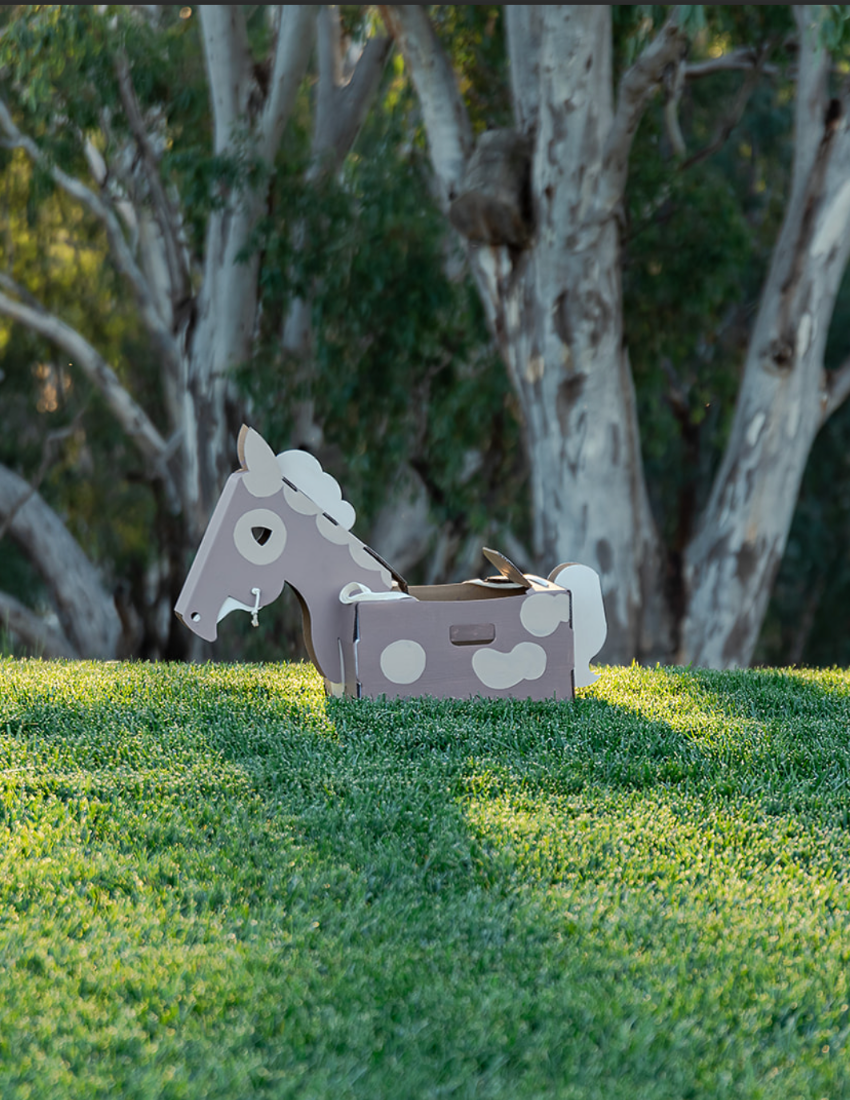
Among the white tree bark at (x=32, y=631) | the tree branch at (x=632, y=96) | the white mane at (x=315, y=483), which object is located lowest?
the white tree bark at (x=32, y=631)

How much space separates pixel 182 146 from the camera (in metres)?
9.14

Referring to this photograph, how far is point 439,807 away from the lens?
8.46ft

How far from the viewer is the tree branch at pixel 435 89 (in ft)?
24.0

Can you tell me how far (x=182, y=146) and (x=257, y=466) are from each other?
21.7 feet

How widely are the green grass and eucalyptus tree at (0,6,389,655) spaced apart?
582cm

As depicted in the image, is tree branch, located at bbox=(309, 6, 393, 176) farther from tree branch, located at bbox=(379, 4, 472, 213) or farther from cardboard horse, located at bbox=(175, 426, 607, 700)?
cardboard horse, located at bbox=(175, 426, 607, 700)

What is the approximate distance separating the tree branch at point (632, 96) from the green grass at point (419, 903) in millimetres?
4276

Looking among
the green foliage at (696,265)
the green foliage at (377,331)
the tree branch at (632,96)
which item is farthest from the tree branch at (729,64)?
the green foliage at (377,331)

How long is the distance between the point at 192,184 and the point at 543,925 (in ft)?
24.4

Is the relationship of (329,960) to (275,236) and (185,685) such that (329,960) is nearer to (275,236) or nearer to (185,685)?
(185,685)

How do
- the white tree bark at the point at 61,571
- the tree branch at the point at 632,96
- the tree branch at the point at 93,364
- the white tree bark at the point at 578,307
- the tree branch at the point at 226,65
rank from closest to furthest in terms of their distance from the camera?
1. the tree branch at the point at 632,96
2. the white tree bark at the point at 578,307
3. the tree branch at the point at 226,65
4. the tree branch at the point at 93,364
5. the white tree bark at the point at 61,571

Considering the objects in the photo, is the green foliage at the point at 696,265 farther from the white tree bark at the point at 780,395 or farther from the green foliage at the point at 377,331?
the green foliage at the point at 377,331

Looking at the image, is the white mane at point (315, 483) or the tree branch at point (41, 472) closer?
the white mane at point (315, 483)

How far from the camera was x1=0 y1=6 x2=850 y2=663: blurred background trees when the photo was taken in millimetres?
8422
